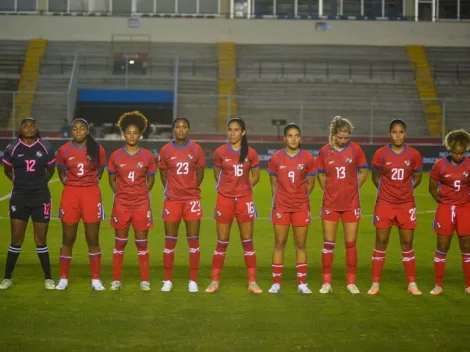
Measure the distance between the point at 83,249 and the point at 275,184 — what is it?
5112 millimetres

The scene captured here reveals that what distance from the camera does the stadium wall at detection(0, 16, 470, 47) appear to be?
1944 inches

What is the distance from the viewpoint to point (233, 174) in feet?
38.7

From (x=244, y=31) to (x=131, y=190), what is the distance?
39070 millimetres

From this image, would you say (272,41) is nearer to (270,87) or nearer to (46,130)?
(270,87)

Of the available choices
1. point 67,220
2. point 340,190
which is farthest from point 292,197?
point 67,220

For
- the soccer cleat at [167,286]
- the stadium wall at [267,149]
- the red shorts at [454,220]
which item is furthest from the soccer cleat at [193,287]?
the stadium wall at [267,149]

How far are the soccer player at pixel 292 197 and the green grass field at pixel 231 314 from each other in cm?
41

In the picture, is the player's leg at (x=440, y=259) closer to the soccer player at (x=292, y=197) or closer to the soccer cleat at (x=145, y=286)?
the soccer player at (x=292, y=197)

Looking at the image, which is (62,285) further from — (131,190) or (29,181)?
(131,190)

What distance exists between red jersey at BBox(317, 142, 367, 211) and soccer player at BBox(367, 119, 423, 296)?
0.30 metres

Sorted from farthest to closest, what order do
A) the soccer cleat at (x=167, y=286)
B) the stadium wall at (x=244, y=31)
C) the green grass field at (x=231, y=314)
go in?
1. the stadium wall at (x=244, y=31)
2. the soccer cleat at (x=167, y=286)
3. the green grass field at (x=231, y=314)

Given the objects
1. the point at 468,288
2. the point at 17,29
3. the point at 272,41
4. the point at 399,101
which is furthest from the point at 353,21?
the point at 468,288

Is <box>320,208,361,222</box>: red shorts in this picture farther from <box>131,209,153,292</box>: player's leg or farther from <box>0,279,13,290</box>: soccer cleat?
<box>0,279,13,290</box>: soccer cleat

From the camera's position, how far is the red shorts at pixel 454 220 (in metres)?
11.7
